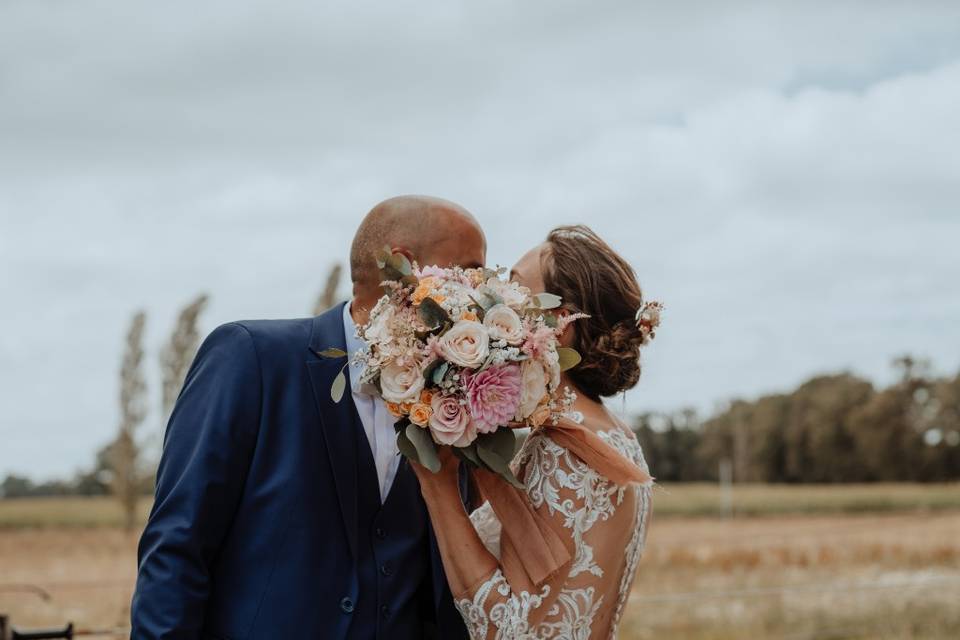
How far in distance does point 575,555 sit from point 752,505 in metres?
47.7

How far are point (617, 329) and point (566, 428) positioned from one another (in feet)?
1.70

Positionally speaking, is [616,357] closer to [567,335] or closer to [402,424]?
[567,335]

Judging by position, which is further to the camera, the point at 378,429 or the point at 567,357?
the point at 378,429

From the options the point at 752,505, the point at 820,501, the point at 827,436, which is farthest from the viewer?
the point at 827,436

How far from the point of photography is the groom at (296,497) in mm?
3240

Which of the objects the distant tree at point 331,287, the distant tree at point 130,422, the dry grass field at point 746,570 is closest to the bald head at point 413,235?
the dry grass field at point 746,570

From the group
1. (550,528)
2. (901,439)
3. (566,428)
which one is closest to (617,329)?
(566,428)

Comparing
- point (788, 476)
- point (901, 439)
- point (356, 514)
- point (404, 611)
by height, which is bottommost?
point (788, 476)

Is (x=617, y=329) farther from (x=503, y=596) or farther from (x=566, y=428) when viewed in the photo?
(x=503, y=596)

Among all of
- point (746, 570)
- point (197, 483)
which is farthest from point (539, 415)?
point (746, 570)

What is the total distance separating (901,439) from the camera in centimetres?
6184

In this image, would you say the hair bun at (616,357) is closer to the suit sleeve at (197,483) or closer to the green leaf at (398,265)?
the green leaf at (398,265)

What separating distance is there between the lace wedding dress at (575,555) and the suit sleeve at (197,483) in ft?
2.90

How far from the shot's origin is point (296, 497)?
342cm
